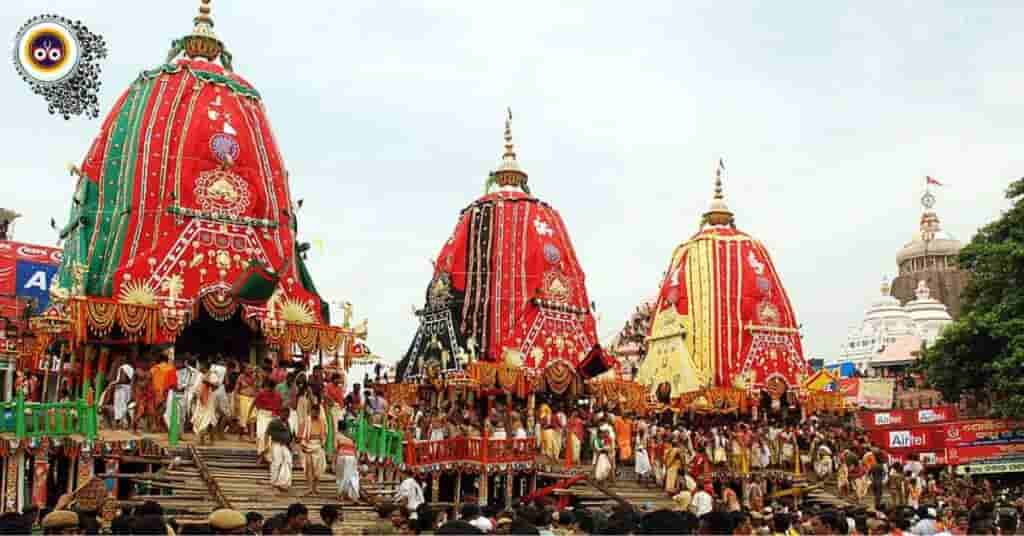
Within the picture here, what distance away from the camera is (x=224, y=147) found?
75.0ft

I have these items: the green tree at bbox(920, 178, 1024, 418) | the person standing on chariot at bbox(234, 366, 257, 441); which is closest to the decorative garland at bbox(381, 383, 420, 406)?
the person standing on chariot at bbox(234, 366, 257, 441)

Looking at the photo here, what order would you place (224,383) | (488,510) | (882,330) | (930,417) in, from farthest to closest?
(882,330) < (930,417) < (224,383) < (488,510)

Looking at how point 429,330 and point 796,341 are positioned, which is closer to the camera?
point 429,330

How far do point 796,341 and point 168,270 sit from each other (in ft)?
70.1

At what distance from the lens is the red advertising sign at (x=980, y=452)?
30.8 meters

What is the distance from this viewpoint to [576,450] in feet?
82.4

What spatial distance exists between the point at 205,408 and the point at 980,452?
22.1 metres

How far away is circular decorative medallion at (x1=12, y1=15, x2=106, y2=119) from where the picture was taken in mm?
22562

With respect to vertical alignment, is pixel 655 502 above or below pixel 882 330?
below

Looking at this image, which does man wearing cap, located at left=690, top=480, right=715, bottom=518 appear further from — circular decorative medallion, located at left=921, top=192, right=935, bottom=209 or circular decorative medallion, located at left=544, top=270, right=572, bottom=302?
circular decorative medallion, located at left=921, top=192, right=935, bottom=209

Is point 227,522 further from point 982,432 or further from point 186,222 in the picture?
point 982,432

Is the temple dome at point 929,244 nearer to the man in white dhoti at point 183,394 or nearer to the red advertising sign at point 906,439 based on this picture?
the red advertising sign at point 906,439

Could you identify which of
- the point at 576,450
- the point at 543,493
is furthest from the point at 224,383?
the point at 576,450

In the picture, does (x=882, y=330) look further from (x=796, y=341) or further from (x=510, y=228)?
(x=510, y=228)
